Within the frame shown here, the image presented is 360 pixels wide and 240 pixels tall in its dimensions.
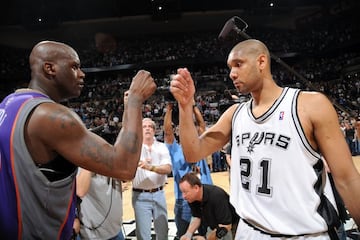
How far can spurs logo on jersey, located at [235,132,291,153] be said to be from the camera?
189 cm

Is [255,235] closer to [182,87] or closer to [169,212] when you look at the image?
[182,87]

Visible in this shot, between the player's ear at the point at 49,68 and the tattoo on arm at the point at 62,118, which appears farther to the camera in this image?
the player's ear at the point at 49,68

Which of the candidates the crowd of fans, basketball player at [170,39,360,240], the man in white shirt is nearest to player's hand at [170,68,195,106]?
basketball player at [170,39,360,240]

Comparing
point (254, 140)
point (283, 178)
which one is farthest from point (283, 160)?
point (254, 140)

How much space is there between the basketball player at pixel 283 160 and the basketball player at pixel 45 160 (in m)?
0.73

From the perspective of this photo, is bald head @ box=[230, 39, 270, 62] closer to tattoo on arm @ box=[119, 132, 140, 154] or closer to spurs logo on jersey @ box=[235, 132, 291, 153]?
spurs logo on jersey @ box=[235, 132, 291, 153]

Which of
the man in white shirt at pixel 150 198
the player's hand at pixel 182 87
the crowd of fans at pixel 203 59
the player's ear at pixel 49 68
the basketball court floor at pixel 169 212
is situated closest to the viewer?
the player's ear at pixel 49 68

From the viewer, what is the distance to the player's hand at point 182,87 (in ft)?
6.95

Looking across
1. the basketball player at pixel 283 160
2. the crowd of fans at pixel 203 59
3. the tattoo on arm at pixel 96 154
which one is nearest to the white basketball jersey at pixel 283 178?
the basketball player at pixel 283 160

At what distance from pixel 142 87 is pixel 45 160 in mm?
566

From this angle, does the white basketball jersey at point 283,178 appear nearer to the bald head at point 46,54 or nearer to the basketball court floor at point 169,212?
the bald head at point 46,54

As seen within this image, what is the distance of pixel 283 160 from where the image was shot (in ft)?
6.17

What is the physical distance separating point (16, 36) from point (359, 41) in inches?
894

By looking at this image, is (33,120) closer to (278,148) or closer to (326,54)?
(278,148)
